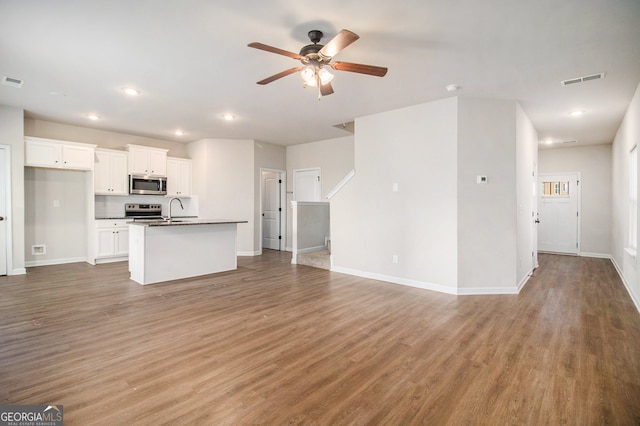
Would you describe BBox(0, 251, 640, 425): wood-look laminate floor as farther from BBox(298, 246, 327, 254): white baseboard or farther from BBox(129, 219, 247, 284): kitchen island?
BBox(298, 246, 327, 254): white baseboard

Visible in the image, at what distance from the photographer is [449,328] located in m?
3.08

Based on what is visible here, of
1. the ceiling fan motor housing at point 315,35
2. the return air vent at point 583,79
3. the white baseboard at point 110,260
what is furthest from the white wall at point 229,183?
the return air vent at point 583,79

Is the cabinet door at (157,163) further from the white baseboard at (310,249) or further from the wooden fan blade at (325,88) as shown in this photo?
the wooden fan blade at (325,88)

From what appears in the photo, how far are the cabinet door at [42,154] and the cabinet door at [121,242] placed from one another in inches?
63.2

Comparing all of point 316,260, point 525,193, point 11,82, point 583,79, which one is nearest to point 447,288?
point 525,193

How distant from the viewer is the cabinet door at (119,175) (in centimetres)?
638

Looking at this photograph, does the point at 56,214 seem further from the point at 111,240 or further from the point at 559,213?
the point at 559,213

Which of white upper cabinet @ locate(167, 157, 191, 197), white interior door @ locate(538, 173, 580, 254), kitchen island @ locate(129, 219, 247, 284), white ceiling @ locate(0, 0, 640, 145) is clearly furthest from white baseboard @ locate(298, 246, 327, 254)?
white interior door @ locate(538, 173, 580, 254)

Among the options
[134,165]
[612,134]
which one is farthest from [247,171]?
[612,134]

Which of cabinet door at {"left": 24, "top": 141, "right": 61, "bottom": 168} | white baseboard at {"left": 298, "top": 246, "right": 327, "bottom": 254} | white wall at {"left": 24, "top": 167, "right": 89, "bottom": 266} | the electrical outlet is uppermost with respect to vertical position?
cabinet door at {"left": 24, "top": 141, "right": 61, "bottom": 168}

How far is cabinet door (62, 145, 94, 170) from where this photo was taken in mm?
5758

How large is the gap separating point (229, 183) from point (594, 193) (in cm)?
867

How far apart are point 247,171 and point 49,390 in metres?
5.84

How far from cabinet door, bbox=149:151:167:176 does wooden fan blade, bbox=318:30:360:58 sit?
18.4ft
